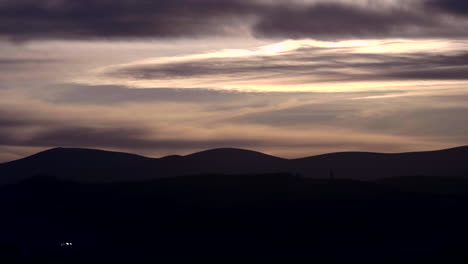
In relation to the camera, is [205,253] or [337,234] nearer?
[205,253]

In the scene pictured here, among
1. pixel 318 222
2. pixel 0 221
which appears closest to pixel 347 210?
pixel 318 222

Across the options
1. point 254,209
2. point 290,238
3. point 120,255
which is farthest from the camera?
point 254,209

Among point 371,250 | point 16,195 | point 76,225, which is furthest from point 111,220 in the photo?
point 371,250

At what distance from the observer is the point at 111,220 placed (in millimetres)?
112250

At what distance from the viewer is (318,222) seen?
100 m

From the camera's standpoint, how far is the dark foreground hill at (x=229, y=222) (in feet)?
265

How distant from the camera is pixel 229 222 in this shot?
105 metres

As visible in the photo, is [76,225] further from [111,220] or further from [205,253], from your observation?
[205,253]

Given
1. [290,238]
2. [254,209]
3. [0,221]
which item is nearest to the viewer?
[290,238]

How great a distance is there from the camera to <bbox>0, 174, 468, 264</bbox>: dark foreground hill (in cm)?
8075

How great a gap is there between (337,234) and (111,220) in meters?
34.1

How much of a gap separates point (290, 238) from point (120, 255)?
21462mm

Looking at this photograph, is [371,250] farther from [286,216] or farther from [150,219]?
[150,219]

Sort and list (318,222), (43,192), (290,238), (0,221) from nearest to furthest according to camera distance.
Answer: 1. (290,238)
2. (318,222)
3. (0,221)
4. (43,192)
